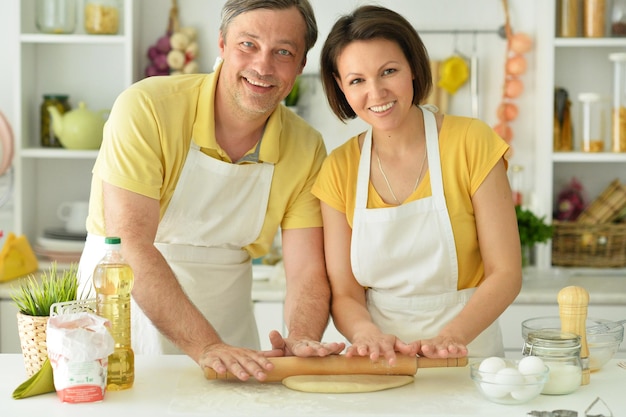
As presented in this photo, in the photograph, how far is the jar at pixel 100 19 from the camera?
3477 millimetres

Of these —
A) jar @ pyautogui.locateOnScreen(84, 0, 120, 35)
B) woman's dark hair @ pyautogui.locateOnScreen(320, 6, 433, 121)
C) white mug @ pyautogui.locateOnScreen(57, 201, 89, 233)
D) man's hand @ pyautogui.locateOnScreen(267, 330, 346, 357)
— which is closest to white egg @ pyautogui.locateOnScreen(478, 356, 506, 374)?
man's hand @ pyautogui.locateOnScreen(267, 330, 346, 357)

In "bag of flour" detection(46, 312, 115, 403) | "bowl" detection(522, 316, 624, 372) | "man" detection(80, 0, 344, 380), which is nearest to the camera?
"bag of flour" detection(46, 312, 115, 403)

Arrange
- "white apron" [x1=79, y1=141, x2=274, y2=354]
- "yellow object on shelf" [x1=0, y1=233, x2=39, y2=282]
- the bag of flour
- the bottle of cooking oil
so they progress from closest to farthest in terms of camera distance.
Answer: the bag of flour
the bottle of cooking oil
"white apron" [x1=79, y1=141, x2=274, y2=354]
"yellow object on shelf" [x1=0, y1=233, x2=39, y2=282]

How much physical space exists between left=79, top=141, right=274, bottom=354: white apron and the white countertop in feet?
1.60

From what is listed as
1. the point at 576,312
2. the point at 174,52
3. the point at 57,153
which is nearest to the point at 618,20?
the point at 174,52

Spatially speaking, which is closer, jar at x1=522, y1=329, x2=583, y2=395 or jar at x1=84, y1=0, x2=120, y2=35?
jar at x1=522, y1=329, x2=583, y2=395

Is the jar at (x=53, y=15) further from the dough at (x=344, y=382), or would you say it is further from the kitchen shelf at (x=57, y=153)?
the dough at (x=344, y=382)

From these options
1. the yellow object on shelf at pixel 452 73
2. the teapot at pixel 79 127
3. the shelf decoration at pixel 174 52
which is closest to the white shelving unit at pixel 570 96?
the yellow object on shelf at pixel 452 73

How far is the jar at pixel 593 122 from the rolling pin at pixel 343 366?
1.97 metres

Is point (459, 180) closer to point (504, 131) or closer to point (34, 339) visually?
point (34, 339)

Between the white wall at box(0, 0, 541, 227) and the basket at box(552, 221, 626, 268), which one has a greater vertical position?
the white wall at box(0, 0, 541, 227)

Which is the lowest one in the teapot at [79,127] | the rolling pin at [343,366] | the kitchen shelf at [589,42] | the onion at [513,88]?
the rolling pin at [343,366]

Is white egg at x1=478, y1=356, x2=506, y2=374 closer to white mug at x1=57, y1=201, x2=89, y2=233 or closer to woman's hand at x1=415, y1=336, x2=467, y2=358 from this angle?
woman's hand at x1=415, y1=336, x2=467, y2=358

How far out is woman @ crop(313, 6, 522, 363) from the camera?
6.53ft
